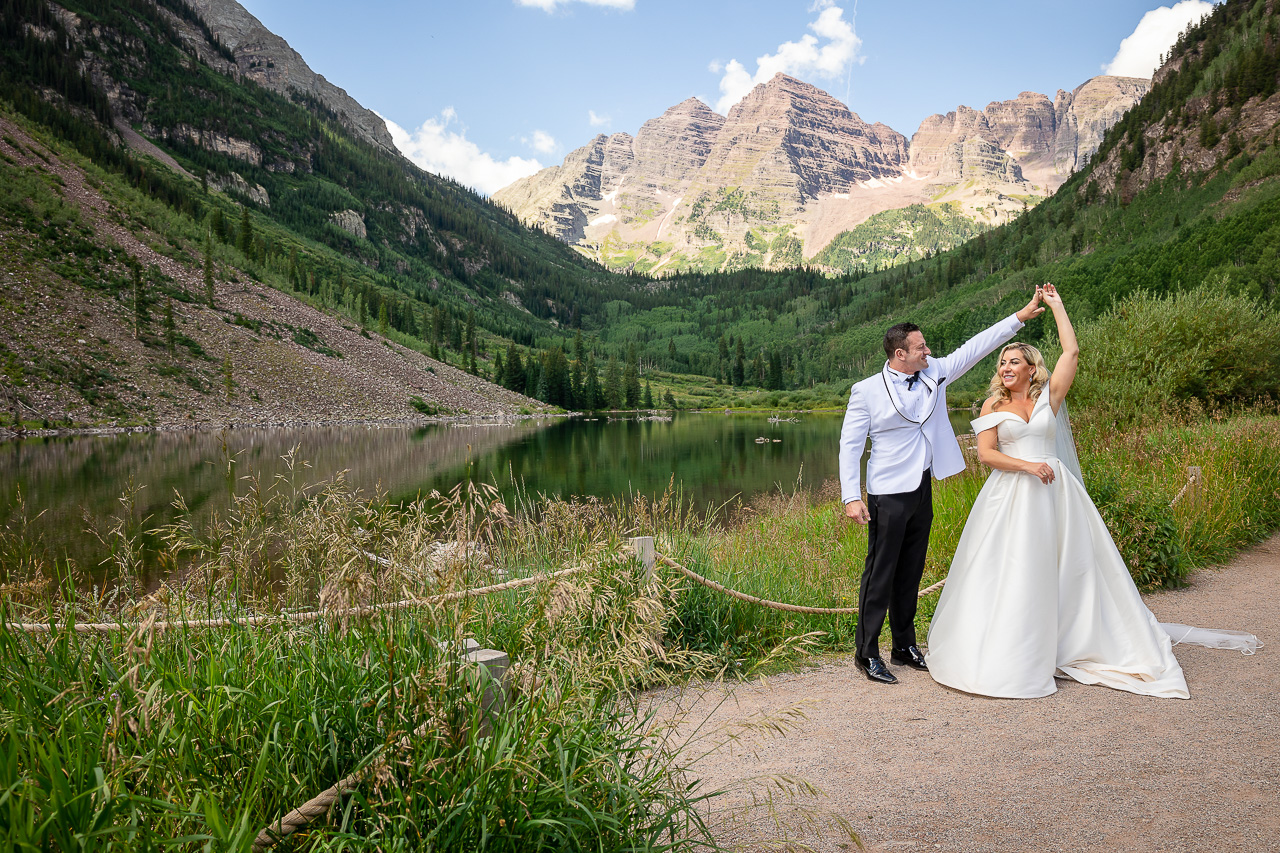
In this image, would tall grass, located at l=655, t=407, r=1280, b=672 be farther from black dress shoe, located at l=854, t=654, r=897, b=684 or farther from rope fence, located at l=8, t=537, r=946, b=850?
rope fence, located at l=8, t=537, r=946, b=850

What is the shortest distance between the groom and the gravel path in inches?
22.2

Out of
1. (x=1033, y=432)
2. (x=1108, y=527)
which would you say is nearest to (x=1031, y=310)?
(x=1033, y=432)

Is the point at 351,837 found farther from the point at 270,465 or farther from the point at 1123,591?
the point at 270,465

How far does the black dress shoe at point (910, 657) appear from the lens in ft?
17.8

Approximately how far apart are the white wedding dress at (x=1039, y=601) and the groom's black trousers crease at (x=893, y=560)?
28cm

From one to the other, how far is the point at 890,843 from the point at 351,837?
91.7 inches

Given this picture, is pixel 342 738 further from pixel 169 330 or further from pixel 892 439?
pixel 169 330

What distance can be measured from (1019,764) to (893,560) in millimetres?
1691

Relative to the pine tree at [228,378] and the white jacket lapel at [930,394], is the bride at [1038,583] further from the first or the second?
the pine tree at [228,378]

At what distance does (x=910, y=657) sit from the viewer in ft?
18.0

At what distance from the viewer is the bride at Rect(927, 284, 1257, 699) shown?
4.74 metres

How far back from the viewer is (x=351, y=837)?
1830 millimetres

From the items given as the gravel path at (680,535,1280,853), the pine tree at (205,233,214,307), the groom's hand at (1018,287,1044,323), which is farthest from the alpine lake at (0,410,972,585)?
the pine tree at (205,233,214,307)

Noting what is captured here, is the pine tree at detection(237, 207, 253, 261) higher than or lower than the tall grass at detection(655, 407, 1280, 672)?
higher
